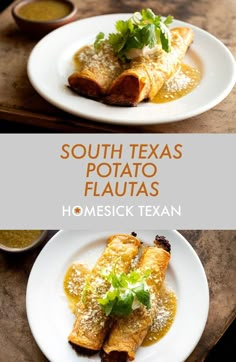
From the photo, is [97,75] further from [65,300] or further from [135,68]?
[65,300]

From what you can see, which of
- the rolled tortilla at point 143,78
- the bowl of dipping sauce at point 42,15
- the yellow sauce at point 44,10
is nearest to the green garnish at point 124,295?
the rolled tortilla at point 143,78

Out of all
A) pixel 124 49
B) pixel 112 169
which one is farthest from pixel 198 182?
pixel 124 49

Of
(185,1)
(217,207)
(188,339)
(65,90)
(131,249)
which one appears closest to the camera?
(188,339)

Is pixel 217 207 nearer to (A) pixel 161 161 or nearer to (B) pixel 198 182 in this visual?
(B) pixel 198 182

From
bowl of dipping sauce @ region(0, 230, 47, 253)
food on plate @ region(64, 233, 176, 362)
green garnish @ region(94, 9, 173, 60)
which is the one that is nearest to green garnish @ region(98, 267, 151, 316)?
food on plate @ region(64, 233, 176, 362)

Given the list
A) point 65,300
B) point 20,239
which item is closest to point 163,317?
point 65,300

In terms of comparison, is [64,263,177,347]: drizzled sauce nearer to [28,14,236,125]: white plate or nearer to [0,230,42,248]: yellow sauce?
[0,230,42,248]: yellow sauce
